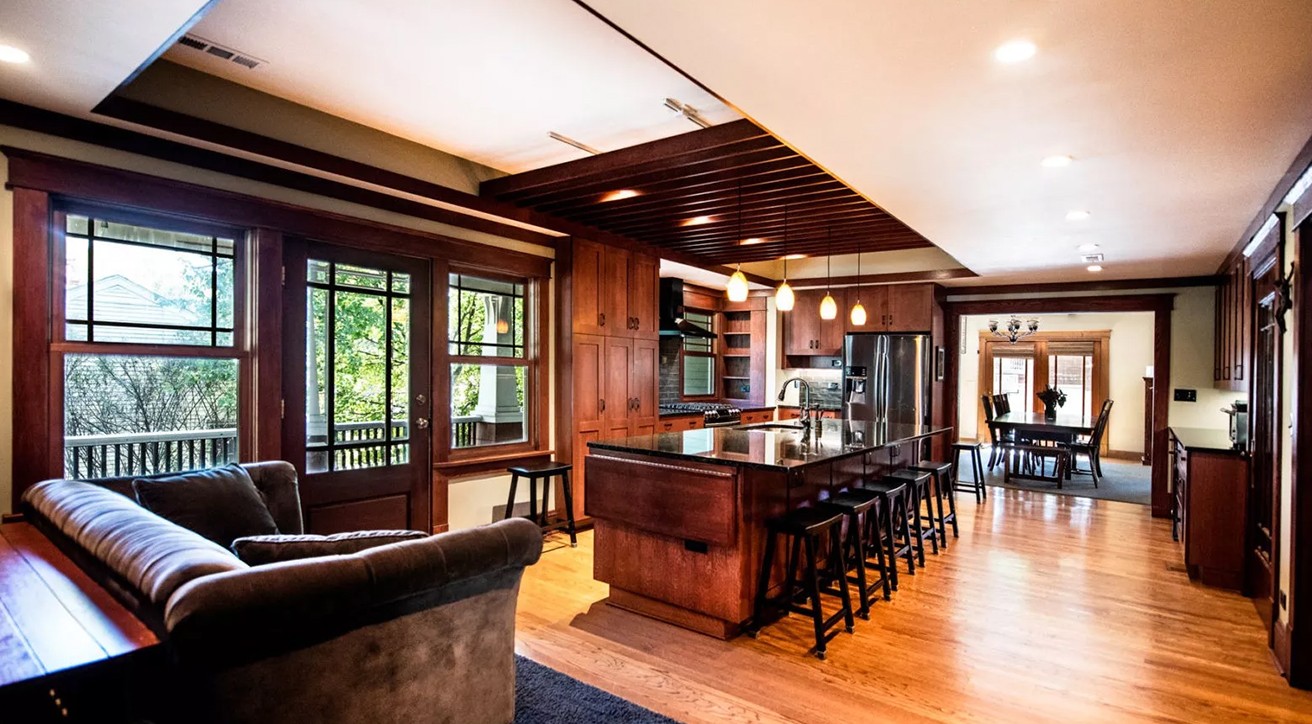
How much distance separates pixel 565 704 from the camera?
2463mm

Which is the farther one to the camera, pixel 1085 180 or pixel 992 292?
pixel 992 292

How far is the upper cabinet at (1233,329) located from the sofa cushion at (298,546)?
5120 millimetres

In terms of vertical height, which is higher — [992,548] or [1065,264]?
[1065,264]

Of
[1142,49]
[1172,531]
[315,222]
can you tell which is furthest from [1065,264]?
[315,222]

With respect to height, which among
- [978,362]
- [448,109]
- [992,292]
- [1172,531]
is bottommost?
[1172,531]

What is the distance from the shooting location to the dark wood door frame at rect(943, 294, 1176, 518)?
238 inches

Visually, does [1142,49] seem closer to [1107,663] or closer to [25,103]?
[1107,663]

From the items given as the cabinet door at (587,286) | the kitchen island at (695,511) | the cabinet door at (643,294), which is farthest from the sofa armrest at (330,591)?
the cabinet door at (643,294)

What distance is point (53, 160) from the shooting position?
9.21 feet

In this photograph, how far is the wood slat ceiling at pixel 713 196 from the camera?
3.53 metres

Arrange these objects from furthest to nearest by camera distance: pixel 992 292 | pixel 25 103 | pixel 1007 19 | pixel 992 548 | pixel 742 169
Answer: pixel 992 292
pixel 992 548
pixel 742 169
pixel 25 103
pixel 1007 19

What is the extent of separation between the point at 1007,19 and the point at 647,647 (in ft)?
9.19

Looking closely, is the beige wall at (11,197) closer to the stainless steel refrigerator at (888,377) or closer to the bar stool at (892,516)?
the bar stool at (892,516)

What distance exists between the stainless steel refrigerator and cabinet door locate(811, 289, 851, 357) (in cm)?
20
